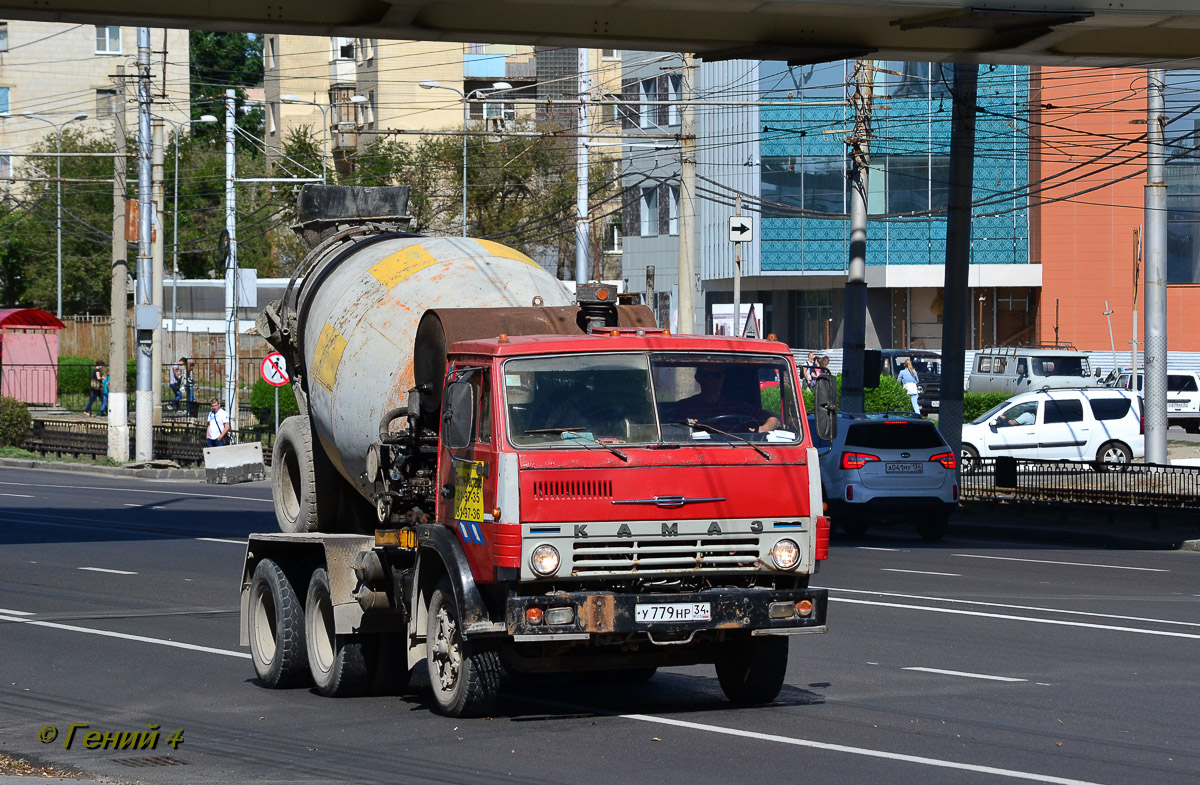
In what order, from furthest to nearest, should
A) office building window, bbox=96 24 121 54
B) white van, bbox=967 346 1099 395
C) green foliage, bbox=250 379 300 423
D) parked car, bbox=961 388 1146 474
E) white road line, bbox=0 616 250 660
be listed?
office building window, bbox=96 24 121 54 → white van, bbox=967 346 1099 395 → green foliage, bbox=250 379 300 423 → parked car, bbox=961 388 1146 474 → white road line, bbox=0 616 250 660

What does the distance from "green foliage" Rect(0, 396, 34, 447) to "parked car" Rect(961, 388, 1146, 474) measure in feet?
83.3

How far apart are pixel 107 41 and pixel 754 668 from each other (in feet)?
265

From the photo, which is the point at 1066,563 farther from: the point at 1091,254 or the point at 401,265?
the point at 1091,254

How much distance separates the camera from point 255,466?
3547 centimetres

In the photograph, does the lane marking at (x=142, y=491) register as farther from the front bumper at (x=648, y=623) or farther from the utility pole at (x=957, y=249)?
the front bumper at (x=648, y=623)

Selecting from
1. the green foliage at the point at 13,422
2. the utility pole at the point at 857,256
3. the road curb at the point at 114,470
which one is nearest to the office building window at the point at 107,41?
the green foliage at the point at 13,422

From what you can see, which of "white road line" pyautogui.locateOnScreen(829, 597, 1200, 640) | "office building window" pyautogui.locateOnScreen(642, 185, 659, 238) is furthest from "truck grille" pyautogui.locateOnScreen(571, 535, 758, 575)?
"office building window" pyautogui.locateOnScreen(642, 185, 659, 238)

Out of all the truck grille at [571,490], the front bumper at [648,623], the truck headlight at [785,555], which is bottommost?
the front bumper at [648,623]

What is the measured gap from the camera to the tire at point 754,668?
9773 mm

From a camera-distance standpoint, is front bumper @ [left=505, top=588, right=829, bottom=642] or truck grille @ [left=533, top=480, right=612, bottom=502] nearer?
front bumper @ [left=505, top=588, right=829, bottom=642]

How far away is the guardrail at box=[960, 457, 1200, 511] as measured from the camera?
80.7 feet

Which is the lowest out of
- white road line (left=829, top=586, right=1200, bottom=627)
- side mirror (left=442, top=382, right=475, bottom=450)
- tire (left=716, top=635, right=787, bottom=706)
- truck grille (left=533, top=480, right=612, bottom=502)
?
white road line (left=829, top=586, right=1200, bottom=627)

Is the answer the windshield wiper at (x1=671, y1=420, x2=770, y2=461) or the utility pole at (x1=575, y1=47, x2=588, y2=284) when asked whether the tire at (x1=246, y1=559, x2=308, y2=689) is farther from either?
the utility pole at (x1=575, y1=47, x2=588, y2=284)

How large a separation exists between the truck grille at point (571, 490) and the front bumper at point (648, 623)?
1.71 feet
